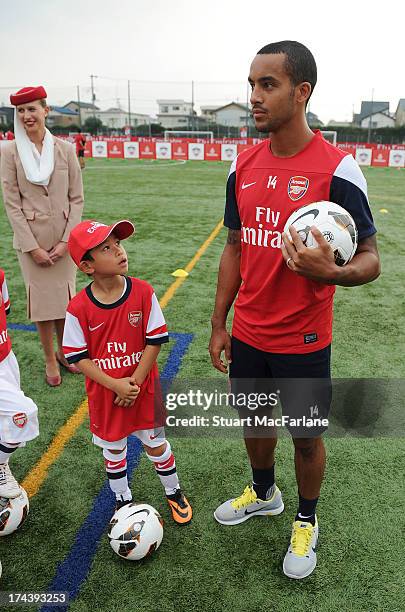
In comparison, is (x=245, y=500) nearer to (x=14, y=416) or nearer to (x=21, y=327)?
(x=14, y=416)

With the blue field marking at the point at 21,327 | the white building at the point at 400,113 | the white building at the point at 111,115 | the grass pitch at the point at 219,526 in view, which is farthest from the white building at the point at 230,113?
the grass pitch at the point at 219,526

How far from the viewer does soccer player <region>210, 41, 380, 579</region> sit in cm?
204

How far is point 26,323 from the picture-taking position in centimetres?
570

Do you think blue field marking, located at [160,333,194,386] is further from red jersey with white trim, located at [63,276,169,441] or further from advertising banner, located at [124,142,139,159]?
advertising banner, located at [124,142,139,159]

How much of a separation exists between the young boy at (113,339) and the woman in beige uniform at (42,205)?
167cm

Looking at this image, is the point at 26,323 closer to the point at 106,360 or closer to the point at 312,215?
the point at 106,360

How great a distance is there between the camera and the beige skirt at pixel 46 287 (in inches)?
161

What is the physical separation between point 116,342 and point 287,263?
102 cm

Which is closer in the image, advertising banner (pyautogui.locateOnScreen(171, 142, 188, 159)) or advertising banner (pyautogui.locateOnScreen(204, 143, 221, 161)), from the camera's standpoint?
advertising banner (pyautogui.locateOnScreen(204, 143, 221, 161))

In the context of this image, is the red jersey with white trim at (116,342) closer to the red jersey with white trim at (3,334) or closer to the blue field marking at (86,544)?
the red jersey with white trim at (3,334)

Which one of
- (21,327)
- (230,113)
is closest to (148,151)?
(21,327)

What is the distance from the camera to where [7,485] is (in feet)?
9.30

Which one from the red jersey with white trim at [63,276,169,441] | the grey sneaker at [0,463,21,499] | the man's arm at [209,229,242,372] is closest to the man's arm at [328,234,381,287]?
the man's arm at [209,229,242,372]

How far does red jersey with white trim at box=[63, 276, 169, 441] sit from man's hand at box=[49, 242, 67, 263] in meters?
1.72
